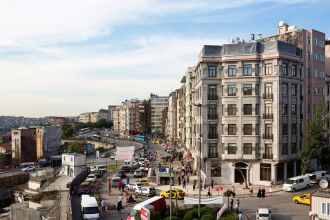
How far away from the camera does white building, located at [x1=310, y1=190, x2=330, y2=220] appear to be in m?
33.9

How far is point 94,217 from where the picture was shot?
4122 cm

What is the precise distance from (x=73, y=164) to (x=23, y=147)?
65039 millimetres

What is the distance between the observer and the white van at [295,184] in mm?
55094

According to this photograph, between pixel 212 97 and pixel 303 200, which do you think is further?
pixel 212 97

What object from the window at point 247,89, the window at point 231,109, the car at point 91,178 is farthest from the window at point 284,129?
the car at point 91,178

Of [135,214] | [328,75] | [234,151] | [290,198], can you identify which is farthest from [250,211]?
[328,75]

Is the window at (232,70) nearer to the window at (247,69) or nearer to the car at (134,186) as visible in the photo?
the window at (247,69)

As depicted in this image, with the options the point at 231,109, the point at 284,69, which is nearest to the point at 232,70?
the point at 231,109

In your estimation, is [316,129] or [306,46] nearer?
[316,129]

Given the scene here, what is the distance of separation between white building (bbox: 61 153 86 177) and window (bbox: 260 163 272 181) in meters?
29.9

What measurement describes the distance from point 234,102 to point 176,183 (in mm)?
15511

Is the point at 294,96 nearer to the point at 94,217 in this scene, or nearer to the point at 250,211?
the point at 250,211

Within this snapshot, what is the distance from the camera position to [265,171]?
6191 cm

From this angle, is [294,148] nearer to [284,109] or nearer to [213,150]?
[284,109]
